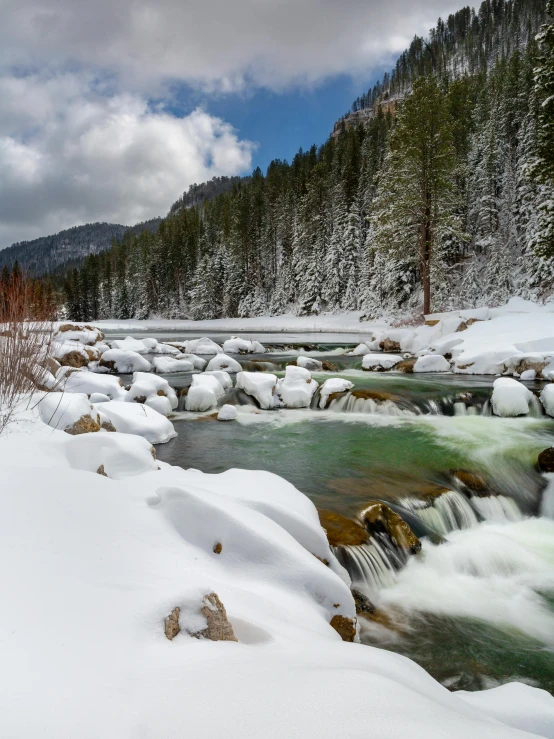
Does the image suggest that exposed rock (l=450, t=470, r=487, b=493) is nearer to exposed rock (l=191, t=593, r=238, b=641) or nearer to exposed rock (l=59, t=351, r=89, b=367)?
exposed rock (l=191, t=593, r=238, b=641)

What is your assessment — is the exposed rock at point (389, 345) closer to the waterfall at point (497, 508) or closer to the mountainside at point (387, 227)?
the mountainside at point (387, 227)

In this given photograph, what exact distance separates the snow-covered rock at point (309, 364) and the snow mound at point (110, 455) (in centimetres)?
1217

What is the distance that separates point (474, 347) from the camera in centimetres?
1605

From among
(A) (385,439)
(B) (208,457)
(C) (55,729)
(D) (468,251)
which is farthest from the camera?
(D) (468,251)

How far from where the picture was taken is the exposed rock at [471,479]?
678cm

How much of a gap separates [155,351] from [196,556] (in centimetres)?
2165

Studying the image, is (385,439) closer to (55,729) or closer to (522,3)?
(55,729)

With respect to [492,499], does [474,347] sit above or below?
above

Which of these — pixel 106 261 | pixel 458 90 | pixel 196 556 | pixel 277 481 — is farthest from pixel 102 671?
pixel 106 261

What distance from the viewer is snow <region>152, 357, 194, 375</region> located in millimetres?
16750

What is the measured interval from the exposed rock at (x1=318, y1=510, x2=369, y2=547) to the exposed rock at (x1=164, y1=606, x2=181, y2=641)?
2901 millimetres

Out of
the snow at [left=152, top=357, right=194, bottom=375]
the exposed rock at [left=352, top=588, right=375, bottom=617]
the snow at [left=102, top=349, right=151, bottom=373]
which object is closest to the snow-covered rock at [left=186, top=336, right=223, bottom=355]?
the snow at [left=152, top=357, right=194, bottom=375]

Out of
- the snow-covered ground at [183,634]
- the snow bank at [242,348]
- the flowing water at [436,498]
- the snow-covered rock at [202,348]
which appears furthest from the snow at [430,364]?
the snow-covered ground at [183,634]

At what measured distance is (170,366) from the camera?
16906 millimetres
